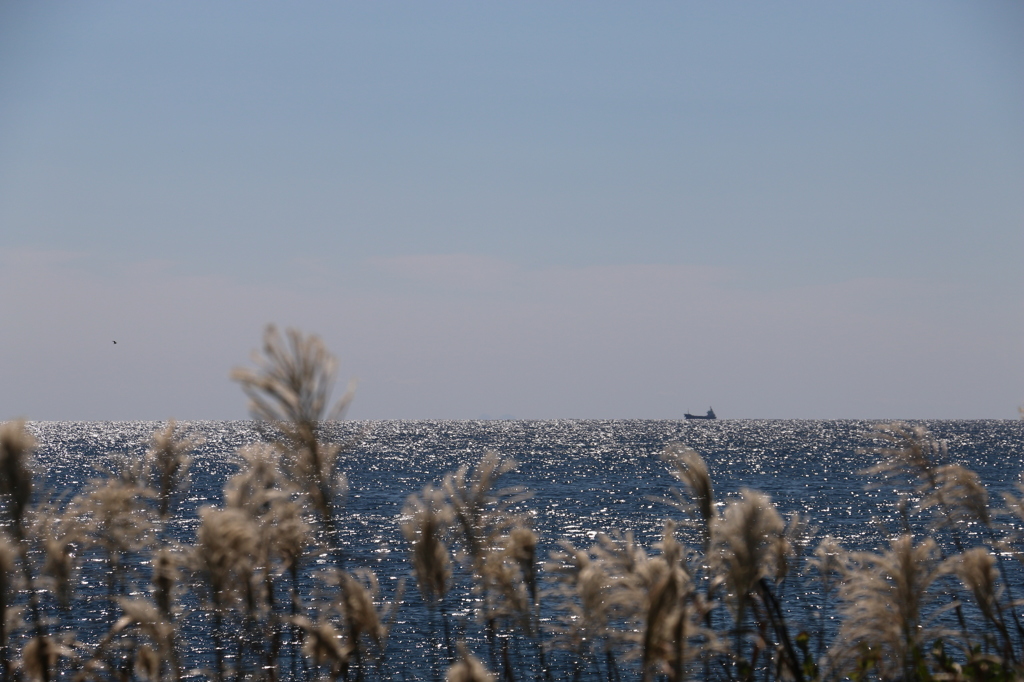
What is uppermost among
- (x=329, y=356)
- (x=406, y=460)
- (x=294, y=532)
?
(x=329, y=356)

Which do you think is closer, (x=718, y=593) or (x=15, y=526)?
(x=15, y=526)

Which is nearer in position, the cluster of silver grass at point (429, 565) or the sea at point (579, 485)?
the cluster of silver grass at point (429, 565)

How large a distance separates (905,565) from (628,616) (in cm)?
213

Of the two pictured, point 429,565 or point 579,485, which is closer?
point 429,565

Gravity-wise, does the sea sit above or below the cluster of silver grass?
below

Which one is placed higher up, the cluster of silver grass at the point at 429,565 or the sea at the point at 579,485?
the cluster of silver grass at the point at 429,565

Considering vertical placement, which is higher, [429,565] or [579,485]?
[429,565]

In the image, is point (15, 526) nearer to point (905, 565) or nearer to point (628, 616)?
point (628, 616)

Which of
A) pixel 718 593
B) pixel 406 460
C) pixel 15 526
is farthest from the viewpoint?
pixel 406 460

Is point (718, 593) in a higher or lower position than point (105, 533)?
lower

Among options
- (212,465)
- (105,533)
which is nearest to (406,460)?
(212,465)

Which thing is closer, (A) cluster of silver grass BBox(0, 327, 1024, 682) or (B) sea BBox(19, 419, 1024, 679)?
(A) cluster of silver grass BBox(0, 327, 1024, 682)

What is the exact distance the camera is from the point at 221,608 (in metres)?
6.28

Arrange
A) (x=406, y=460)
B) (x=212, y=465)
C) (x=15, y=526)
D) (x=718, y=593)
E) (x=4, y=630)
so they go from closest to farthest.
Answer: (x=4, y=630)
(x=15, y=526)
(x=718, y=593)
(x=212, y=465)
(x=406, y=460)
